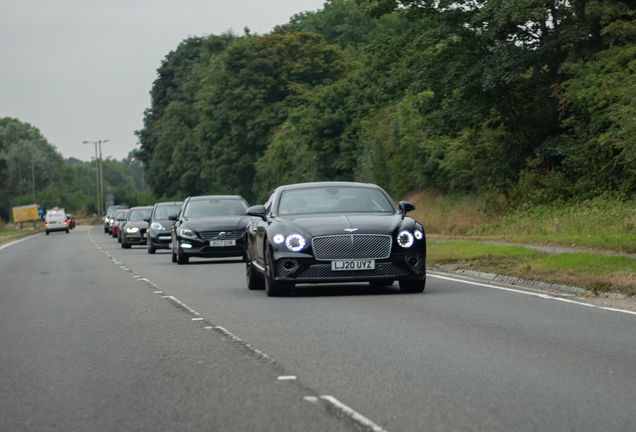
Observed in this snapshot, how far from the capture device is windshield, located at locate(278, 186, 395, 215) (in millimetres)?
13766

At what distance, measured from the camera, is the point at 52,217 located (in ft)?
235

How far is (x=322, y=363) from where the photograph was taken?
7.55 m

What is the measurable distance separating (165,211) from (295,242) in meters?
17.6

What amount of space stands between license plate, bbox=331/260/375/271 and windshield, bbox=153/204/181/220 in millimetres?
17409

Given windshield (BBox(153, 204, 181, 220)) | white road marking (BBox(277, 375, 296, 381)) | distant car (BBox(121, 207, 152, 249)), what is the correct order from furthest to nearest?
distant car (BBox(121, 207, 152, 249)) < windshield (BBox(153, 204, 181, 220)) < white road marking (BBox(277, 375, 296, 381))

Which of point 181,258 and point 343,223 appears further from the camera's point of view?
point 181,258

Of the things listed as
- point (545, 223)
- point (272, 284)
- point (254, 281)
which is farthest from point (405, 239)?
point (545, 223)

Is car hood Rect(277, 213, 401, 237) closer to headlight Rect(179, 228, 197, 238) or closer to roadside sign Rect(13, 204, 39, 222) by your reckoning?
headlight Rect(179, 228, 197, 238)

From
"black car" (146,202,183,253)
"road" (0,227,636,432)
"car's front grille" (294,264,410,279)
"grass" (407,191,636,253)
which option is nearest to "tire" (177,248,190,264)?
"black car" (146,202,183,253)

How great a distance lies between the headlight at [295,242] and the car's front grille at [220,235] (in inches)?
363

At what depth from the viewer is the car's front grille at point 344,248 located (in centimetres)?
1250

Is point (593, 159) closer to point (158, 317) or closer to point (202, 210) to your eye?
point (202, 210)

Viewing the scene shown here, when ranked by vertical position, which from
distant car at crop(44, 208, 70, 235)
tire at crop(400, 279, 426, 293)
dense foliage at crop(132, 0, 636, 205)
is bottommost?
distant car at crop(44, 208, 70, 235)

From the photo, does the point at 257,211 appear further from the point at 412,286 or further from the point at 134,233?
the point at 134,233
